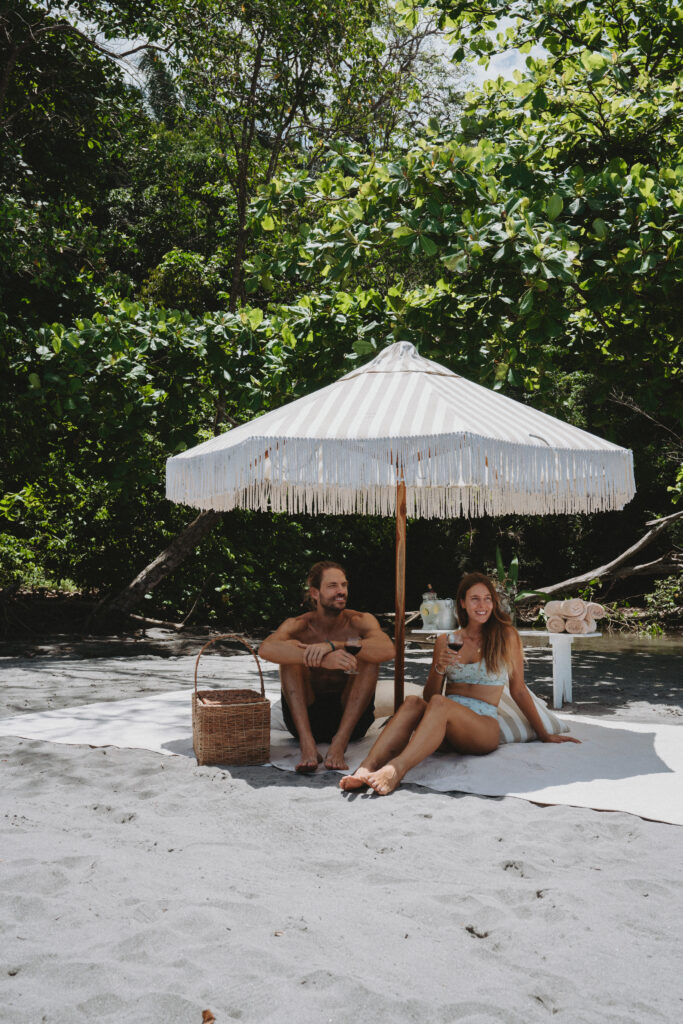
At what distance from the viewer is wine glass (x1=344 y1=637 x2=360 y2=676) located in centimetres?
442

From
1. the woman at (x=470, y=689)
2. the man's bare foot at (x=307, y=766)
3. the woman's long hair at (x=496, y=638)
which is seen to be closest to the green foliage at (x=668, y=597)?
the woman at (x=470, y=689)

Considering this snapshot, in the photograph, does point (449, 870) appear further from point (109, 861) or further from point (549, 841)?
point (109, 861)

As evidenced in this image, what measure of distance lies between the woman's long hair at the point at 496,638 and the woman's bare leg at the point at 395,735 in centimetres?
45

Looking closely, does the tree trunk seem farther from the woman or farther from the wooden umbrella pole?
the woman

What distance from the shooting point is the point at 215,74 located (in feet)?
39.7

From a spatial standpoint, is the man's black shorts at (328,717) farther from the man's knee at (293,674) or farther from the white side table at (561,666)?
the white side table at (561,666)

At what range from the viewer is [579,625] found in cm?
632

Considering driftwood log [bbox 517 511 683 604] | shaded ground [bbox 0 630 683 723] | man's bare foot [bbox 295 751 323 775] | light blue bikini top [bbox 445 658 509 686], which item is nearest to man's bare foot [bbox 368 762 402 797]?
man's bare foot [bbox 295 751 323 775]

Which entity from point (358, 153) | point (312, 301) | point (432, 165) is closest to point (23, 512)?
point (312, 301)

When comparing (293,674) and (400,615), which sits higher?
(400,615)

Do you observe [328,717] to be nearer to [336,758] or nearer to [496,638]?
[336,758]

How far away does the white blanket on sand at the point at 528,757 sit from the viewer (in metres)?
3.82

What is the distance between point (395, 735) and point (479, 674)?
2.03 feet

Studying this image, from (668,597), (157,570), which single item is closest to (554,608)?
(157,570)
